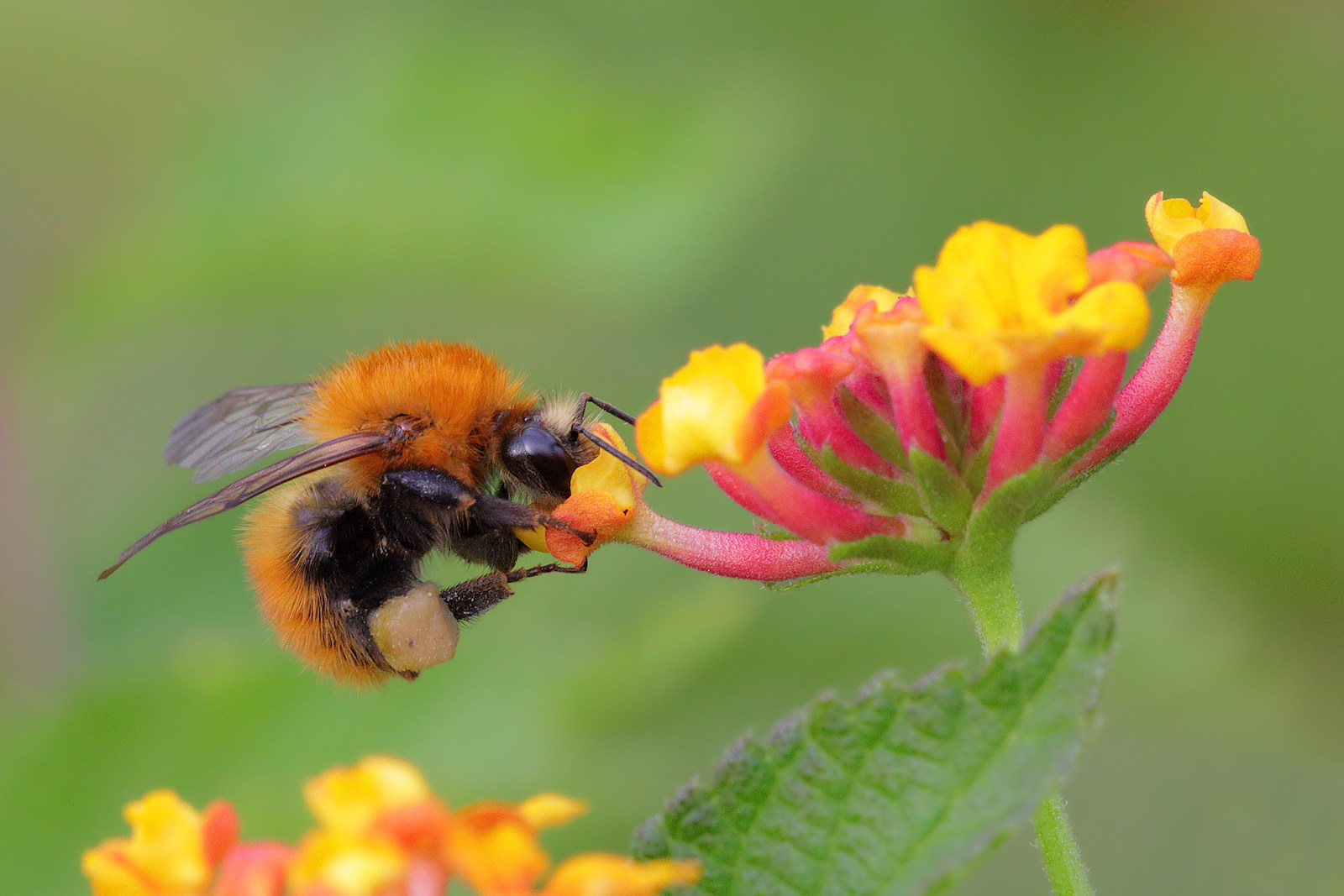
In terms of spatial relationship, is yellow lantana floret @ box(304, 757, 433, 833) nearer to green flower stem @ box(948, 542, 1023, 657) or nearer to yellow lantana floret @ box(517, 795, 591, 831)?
yellow lantana floret @ box(517, 795, 591, 831)

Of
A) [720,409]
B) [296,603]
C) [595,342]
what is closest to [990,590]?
[720,409]

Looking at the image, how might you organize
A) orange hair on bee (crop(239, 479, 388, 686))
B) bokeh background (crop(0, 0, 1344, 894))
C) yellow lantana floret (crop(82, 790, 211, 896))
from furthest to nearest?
bokeh background (crop(0, 0, 1344, 894)) → orange hair on bee (crop(239, 479, 388, 686)) → yellow lantana floret (crop(82, 790, 211, 896))

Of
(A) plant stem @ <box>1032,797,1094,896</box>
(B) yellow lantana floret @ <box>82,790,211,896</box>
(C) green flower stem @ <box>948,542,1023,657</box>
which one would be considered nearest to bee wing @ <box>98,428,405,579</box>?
(B) yellow lantana floret @ <box>82,790,211,896</box>

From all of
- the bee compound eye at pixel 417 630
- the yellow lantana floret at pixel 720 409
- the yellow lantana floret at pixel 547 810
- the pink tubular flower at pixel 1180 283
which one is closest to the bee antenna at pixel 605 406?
the bee compound eye at pixel 417 630

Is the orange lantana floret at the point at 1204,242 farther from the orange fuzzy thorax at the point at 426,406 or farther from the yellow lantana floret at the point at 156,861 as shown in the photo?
the yellow lantana floret at the point at 156,861

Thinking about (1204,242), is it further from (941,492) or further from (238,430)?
(238,430)

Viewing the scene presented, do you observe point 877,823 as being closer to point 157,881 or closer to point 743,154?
point 157,881
